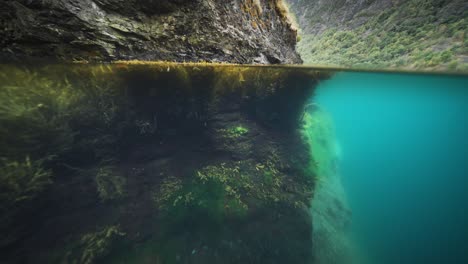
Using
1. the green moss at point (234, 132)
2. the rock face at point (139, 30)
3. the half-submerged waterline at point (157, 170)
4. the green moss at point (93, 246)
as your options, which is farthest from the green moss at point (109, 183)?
the green moss at point (234, 132)

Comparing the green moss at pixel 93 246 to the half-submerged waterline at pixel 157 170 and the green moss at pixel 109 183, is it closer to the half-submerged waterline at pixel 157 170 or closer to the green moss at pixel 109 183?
the half-submerged waterline at pixel 157 170

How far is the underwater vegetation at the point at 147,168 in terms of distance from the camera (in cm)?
419

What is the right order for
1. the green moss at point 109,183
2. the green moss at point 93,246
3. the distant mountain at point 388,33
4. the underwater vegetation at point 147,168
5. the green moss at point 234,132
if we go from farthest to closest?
1. the distant mountain at point 388,33
2. the green moss at point 234,132
3. the green moss at point 109,183
4. the green moss at point 93,246
5. the underwater vegetation at point 147,168

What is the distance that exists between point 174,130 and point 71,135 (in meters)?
3.31

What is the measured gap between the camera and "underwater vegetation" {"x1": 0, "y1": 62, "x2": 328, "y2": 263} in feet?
13.8

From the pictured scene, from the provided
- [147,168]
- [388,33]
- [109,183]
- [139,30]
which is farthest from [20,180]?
[388,33]

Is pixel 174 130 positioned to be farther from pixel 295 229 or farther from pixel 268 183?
pixel 295 229

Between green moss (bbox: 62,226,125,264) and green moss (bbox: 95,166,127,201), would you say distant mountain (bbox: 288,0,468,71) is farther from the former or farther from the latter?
green moss (bbox: 62,226,125,264)

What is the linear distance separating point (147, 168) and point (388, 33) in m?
36.8

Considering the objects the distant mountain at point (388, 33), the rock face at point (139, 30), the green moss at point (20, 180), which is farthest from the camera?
the distant mountain at point (388, 33)

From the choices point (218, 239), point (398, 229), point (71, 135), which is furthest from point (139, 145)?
point (398, 229)

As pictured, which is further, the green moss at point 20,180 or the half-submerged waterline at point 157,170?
the half-submerged waterline at point 157,170

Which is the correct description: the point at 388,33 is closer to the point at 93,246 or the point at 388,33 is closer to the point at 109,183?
the point at 109,183

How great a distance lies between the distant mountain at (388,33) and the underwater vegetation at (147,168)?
8474 millimetres
